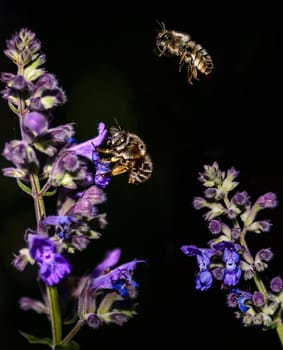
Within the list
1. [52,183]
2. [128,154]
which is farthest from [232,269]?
[128,154]

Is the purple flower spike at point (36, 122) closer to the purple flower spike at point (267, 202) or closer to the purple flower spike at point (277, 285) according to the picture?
the purple flower spike at point (267, 202)

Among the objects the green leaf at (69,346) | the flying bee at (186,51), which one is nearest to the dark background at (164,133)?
the flying bee at (186,51)

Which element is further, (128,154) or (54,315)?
(128,154)

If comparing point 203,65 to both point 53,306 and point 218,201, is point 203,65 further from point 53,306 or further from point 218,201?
point 53,306

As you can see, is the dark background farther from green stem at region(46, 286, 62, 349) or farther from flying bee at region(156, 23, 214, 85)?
green stem at region(46, 286, 62, 349)

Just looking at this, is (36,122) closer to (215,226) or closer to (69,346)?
(215,226)

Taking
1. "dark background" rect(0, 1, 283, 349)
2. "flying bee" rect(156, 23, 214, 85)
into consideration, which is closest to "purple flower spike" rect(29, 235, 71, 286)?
"flying bee" rect(156, 23, 214, 85)
